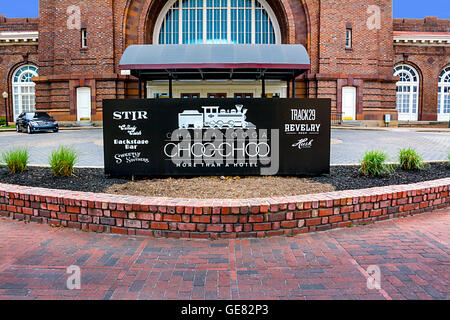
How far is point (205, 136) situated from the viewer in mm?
6359

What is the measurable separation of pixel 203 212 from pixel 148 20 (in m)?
27.9

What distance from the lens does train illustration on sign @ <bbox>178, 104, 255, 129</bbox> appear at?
636cm

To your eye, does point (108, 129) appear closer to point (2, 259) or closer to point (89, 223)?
point (89, 223)

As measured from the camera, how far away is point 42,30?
29.3 m

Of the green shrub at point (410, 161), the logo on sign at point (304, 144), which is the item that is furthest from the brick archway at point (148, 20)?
the logo on sign at point (304, 144)

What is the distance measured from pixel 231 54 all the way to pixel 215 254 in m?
19.5

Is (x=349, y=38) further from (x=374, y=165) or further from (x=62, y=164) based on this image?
(x=62, y=164)

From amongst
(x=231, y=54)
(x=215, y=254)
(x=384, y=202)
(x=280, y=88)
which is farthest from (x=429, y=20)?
(x=215, y=254)

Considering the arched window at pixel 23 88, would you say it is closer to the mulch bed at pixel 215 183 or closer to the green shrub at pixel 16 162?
the green shrub at pixel 16 162

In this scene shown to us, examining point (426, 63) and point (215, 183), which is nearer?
point (215, 183)

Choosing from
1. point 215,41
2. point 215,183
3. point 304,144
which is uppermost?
point 215,41

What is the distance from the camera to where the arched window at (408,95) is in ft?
117

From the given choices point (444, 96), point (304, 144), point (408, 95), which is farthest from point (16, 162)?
point (444, 96)

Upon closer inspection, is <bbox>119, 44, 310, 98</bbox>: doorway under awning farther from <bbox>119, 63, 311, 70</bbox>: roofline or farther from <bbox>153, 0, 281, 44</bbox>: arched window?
<bbox>153, 0, 281, 44</bbox>: arched window
